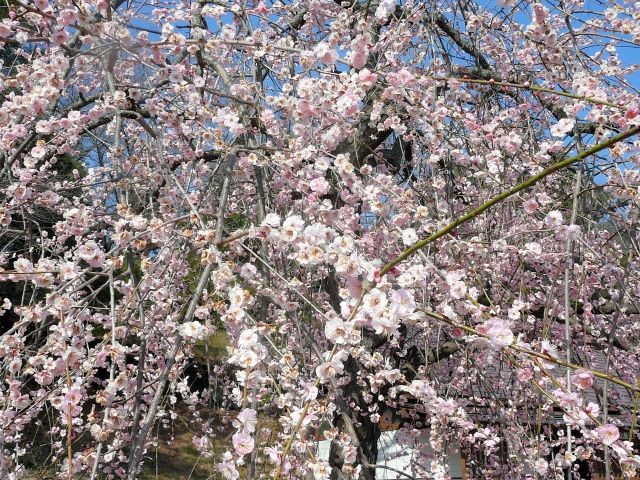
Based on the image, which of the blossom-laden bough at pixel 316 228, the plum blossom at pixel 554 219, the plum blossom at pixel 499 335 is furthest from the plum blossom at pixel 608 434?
the plum blossom at pixel 554 219

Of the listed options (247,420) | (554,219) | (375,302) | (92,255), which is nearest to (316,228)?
(375,302)

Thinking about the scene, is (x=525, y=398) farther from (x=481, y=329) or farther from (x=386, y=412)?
(x=481, y=329)

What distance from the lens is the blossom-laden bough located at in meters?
1.46

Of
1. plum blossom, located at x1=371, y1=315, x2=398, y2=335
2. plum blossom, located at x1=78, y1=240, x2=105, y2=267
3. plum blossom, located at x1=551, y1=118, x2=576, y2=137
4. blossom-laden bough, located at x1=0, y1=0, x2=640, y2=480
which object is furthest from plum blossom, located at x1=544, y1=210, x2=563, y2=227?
plum blossom, located at x1=78, y1=240, x2=105, y2=267

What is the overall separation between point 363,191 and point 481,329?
774 mm

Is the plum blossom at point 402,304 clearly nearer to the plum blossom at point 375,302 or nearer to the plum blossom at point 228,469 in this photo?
the plum blossom at point 375,302

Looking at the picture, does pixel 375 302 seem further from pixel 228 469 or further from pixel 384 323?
pixel 228 469

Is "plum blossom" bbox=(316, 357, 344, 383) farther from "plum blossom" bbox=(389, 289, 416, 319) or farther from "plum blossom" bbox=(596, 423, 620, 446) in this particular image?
"plum blossom" bbox=(596, 423, 620, 446)

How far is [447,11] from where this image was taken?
329 centimetres

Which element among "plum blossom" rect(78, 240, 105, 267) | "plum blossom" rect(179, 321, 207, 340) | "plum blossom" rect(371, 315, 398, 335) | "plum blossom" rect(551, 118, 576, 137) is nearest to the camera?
"plum blossom" rect(371, 315, 398, 335)

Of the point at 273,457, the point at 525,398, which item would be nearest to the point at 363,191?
the point at 273,457

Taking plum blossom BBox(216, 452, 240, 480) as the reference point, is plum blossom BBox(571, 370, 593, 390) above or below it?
above

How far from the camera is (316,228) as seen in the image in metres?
1.43

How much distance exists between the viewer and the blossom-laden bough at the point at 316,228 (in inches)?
57.5
